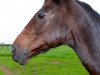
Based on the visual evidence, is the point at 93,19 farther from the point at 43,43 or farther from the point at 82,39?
the point at 43,43

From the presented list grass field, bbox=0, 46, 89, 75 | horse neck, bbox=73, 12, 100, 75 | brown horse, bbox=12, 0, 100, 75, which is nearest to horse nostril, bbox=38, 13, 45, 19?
brown horse, bbox=12, 0, 100, 75

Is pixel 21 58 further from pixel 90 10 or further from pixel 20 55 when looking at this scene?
pixel 90 10

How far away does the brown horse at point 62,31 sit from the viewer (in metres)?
6.70

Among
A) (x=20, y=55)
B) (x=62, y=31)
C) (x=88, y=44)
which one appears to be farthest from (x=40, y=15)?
(x=88, y=44)

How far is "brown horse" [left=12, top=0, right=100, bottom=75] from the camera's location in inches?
264

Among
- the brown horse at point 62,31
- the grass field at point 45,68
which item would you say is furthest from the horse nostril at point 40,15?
the grass field at point 45,68

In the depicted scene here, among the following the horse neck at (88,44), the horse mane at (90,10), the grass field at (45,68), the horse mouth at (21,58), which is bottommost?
the grass field at (45,68)

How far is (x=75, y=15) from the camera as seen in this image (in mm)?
6840

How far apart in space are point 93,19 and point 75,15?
354 mm

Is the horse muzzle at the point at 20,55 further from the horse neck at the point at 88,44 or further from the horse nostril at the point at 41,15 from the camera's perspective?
the horse neck at the point at 88,44

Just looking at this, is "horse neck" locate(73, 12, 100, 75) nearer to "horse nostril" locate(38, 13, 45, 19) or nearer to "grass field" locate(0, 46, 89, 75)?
"horse nostril" locate(38, 13, 45, 19)

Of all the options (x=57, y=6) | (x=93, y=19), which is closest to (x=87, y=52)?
(x=93, y=19)

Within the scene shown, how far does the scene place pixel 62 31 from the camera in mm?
6902

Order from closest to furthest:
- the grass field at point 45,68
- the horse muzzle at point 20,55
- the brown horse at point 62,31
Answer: the brown horse at point 62,31 → the horse muzzle at point 20,55 → the grass field at point 45,68
